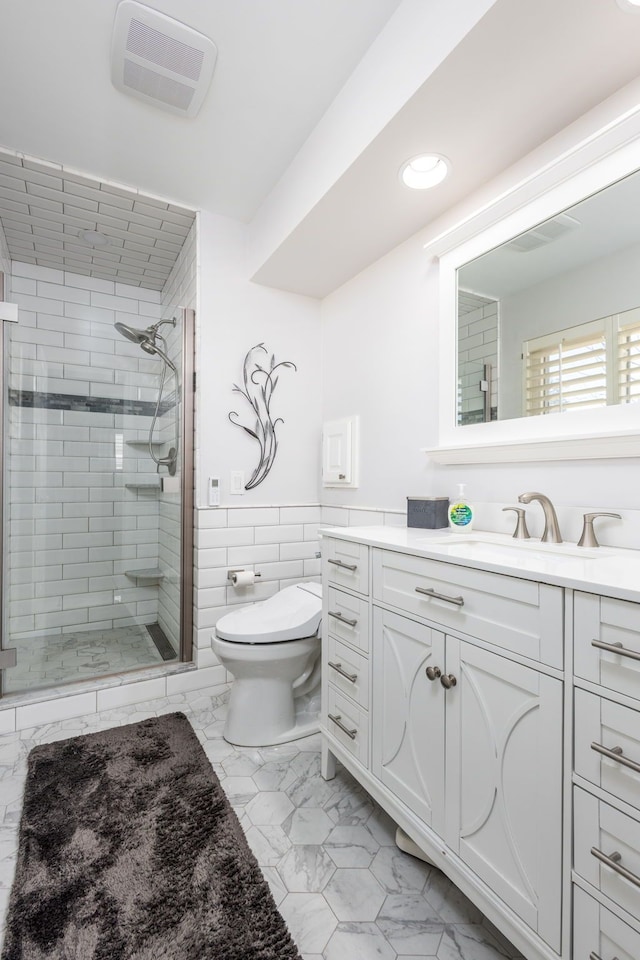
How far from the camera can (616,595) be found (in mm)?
709

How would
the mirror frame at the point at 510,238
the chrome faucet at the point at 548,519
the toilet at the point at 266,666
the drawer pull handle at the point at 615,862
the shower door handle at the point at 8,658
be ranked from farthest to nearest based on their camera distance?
the shower door handle at the point at 8,658, the toilet at the point at 266,666, the chrome faucet at the point at 548,519, the mirror frame at the point at 510,238, the drawer pull handle at the point at 615,862

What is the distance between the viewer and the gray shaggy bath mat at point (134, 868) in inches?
40.1

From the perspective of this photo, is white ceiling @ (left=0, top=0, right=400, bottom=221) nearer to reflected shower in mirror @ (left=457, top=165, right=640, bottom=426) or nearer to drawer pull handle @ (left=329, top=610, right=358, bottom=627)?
reflected shower in mirror @ (left=457, top=165, right=640, bottom=426)

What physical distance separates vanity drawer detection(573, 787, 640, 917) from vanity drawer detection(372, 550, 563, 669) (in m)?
0.22

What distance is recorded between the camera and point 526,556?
1083mm

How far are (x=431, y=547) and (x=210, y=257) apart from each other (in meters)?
1.96

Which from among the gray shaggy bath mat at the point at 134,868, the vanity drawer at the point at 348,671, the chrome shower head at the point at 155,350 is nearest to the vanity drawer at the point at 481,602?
the vanity drawer at the point at 348,671

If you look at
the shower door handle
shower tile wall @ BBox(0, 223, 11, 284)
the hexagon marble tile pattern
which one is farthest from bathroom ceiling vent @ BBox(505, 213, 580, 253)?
the shower door handle

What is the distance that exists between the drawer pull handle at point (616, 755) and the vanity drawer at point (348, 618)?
70 cm

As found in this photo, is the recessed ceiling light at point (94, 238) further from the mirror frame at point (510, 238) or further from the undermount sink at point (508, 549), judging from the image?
the undermount sink at point (508, 549)

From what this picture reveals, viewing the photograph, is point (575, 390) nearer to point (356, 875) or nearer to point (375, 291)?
point (375, 291)

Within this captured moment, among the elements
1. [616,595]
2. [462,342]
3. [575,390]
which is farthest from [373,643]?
[462,342]

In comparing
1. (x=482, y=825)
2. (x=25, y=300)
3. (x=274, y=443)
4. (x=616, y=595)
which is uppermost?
(x=25, y=300)

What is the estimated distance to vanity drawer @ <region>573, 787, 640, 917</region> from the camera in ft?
2.26
